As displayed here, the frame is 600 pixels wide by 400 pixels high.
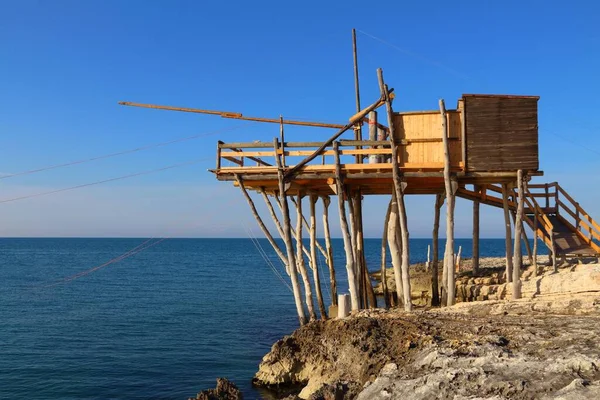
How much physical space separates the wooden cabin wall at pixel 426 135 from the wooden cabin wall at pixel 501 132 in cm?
39

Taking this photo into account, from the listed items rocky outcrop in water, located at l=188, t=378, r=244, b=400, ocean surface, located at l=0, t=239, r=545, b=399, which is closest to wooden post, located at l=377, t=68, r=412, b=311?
ocean surface, located at l=0, t=239, r=545, b=399

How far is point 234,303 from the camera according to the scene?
36219 millimetres

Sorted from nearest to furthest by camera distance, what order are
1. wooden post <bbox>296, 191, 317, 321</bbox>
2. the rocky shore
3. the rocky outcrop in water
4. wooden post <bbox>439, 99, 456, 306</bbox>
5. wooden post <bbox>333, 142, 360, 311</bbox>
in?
the rocky shore < the rocky outcrop in water < wooden post <bbox>439, 99, 456, 306</bbox> < wooden post <bbox>333, 142, 360, 311</bbox> < wooden post <bbox>296, 191, 317, 321</bbox>

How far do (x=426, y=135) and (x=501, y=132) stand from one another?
238 cm

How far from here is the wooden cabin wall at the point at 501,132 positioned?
668 inches

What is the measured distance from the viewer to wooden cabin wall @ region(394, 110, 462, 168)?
17.3 meters

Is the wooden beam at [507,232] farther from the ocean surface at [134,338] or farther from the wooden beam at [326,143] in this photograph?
the ocean surface at [134,338]

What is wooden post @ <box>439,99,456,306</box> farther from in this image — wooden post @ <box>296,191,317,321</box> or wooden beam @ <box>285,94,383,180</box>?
wooden post @ <box>296,191,317,321</box>

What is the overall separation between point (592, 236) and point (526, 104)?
9.16 meters

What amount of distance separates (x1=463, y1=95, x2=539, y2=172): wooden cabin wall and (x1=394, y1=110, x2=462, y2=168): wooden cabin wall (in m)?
0.39

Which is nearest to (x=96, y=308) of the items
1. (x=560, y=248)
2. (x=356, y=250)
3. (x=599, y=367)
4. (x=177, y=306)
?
(x=177, y=306)

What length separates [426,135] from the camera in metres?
17.5

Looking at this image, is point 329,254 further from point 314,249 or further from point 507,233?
point 507,233

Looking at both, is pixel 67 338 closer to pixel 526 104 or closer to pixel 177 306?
pixel 177 306
